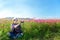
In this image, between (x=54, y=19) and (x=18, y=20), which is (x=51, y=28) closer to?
(x=54, y=19)

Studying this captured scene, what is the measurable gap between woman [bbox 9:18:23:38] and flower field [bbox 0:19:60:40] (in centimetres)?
12

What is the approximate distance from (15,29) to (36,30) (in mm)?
575

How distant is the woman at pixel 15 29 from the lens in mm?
10766

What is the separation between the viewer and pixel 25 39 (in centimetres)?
1080

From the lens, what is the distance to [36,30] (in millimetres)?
10906

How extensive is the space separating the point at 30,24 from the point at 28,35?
12.9 inches

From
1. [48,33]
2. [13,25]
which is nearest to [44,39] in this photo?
[48,33]

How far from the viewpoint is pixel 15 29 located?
35.4 feet

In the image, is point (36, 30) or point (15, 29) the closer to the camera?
point (15, 29)

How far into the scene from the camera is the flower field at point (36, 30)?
10.8 metres

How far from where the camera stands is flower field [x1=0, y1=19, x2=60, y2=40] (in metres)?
10.8

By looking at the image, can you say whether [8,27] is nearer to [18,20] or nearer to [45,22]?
[18,20]

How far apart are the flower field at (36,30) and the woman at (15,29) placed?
120 mm

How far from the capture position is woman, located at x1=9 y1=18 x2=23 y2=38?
10.8 metres
